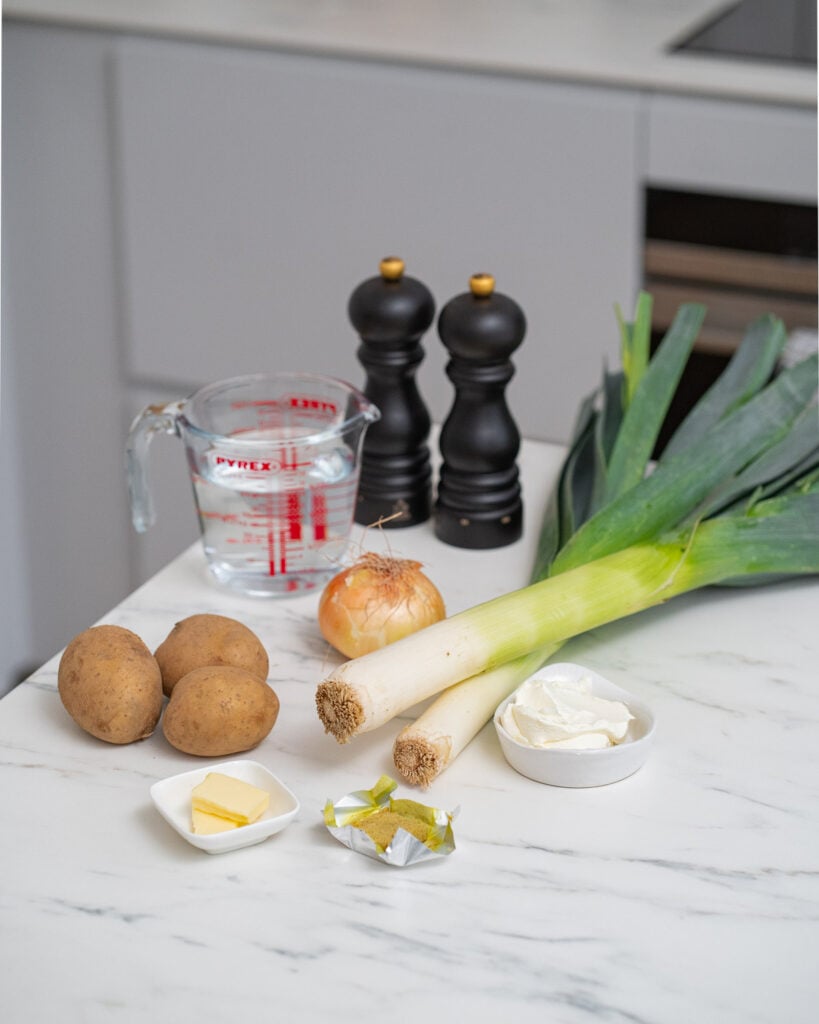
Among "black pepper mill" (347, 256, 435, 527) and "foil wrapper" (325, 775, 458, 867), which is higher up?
"black pepper mill" (347, 256, 435, 527)

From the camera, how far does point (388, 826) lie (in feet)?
2.81

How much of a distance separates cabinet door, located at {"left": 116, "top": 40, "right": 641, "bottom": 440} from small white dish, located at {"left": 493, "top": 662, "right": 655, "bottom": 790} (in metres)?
1.38

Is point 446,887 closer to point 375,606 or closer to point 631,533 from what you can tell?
point 375,606

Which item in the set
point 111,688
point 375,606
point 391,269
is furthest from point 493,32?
point 111,688

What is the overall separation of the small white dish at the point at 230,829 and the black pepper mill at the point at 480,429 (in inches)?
16.7

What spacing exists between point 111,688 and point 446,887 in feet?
0.92

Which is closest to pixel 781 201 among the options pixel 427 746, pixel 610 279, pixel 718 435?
pixel 610 279

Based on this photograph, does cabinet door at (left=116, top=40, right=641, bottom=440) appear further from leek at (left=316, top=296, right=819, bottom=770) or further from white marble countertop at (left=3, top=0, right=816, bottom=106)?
leek at (left=316, top=296, right=819, bottom=770)

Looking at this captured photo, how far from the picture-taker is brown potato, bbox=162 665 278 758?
92cm

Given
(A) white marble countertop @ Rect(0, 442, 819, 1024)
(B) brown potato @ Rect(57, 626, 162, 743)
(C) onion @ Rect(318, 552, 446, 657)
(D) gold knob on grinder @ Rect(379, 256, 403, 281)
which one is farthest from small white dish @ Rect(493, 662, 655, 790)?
(D) gold knob on grinder @ Rect(379, 256, 403, 281)

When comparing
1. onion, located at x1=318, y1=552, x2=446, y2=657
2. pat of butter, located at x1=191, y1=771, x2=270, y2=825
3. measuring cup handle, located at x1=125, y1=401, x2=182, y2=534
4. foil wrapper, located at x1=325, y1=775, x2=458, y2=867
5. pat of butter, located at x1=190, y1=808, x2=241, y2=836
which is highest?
measuring cup handle, located at x1=125, y1=401, x2=182, y2=534

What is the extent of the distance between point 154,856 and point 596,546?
Result: 0.48 m

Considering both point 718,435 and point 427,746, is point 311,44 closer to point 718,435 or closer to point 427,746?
point 718,435

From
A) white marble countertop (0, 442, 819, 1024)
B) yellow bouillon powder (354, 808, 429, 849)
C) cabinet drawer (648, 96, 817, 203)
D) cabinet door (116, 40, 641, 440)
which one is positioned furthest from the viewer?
cabinet door (116, 40, 641, 440)
